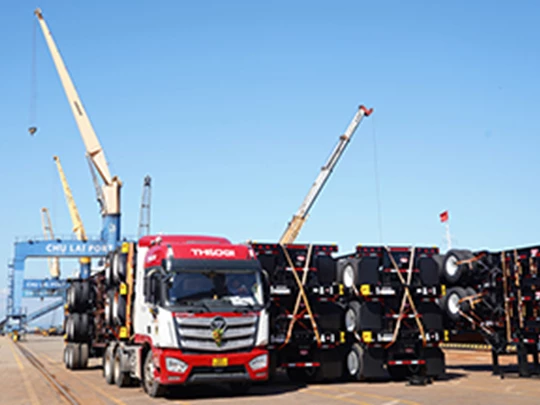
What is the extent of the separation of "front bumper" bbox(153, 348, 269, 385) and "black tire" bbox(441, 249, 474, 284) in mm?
7835

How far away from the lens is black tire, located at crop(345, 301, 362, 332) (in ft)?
61.7

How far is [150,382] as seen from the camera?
52.0ft

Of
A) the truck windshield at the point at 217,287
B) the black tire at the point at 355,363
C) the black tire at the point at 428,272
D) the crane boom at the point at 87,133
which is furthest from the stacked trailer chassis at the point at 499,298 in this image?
the crane boom at the point at 87,133

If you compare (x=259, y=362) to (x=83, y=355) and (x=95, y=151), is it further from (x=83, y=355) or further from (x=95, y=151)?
(x=95, y=151)

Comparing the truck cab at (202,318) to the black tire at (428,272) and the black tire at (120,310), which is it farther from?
the black tire at (428,272)

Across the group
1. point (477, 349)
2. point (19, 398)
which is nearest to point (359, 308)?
point (19, 398)

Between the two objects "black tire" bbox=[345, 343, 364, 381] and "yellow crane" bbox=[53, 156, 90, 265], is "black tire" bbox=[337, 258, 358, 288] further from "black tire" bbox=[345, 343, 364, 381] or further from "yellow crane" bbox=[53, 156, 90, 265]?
"yellow crane" bbox=[53, 156, 90, 265]

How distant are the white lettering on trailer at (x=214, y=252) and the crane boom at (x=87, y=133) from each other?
5519 centimetres

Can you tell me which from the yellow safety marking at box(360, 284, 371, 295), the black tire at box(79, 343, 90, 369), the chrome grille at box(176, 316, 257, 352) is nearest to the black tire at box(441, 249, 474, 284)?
the yellow safety marking at box(360, 284, 371, 295)

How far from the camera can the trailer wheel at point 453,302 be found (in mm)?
20578

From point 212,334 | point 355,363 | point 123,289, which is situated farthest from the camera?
point 355,363

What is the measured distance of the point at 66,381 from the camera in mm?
21094

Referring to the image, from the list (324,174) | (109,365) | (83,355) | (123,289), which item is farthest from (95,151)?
(123,289)

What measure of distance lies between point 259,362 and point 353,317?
4333 mm
